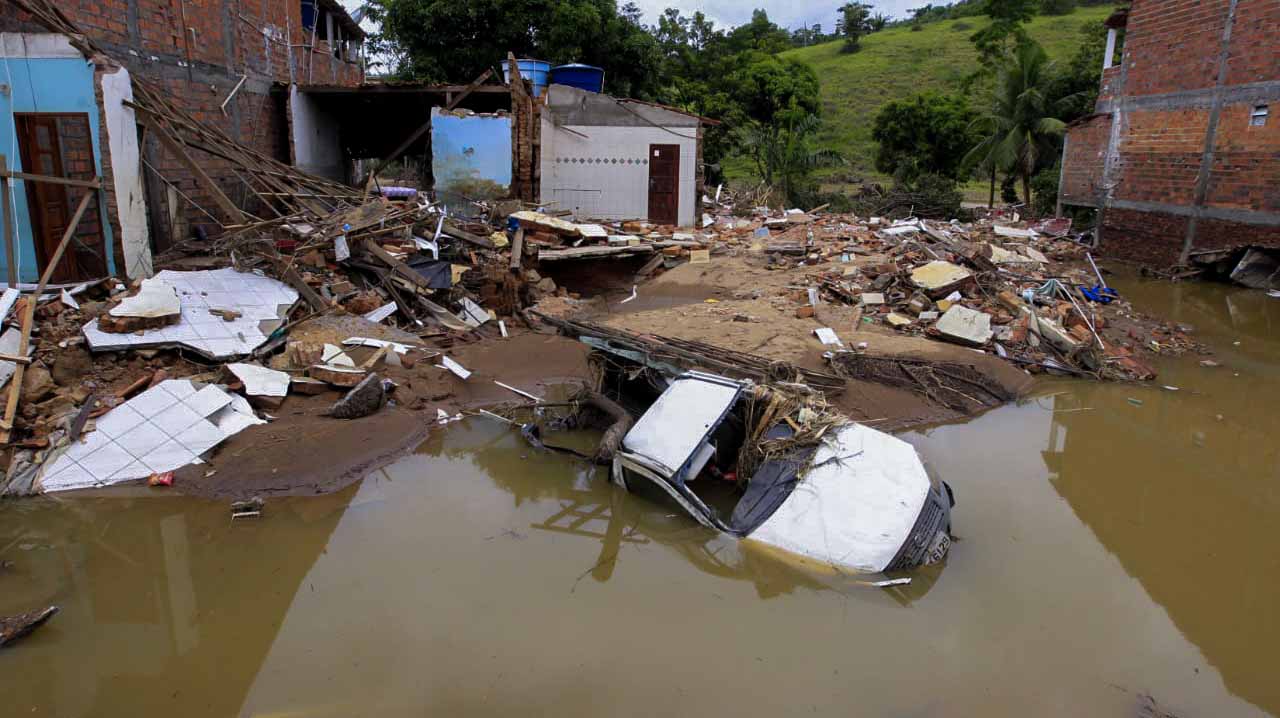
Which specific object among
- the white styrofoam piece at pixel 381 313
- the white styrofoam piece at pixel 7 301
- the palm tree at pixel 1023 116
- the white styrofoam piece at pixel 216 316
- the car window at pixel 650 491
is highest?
the palm tree at pixel 1023 116

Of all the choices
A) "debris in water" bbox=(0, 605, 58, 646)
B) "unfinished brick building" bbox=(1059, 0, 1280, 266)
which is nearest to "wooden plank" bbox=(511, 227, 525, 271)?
"debris in water" bbox=(0, 605, 58, 646)

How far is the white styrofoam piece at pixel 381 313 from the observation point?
34.2 feet

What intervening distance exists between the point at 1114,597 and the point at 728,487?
315 cm

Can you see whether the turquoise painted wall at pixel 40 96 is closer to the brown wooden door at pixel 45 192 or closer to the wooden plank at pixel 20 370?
the brown wooden door at pixel 45 192

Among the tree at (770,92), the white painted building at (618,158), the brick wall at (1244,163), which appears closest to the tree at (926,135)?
the tree at (770,92)

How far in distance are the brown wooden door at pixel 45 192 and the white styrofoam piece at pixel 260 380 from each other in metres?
3.19

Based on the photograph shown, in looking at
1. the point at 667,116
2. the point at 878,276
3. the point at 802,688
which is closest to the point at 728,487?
the point at 802,688

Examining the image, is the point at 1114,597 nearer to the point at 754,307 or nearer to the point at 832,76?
the point at 754,307

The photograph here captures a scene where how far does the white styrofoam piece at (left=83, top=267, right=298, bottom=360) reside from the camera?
805 cm

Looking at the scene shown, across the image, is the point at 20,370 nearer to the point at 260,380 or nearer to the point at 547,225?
the point at 260,380

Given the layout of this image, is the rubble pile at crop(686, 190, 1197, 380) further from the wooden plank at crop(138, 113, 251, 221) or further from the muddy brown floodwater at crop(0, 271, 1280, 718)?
the wooden plank at crop(138, 113, 251, 221)

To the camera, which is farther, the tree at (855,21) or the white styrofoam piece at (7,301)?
the tree at (855,21)

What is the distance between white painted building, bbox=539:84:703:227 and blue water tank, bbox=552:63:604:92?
37 centimetres

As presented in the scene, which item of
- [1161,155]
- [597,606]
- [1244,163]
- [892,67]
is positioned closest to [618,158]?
[1161,155]
